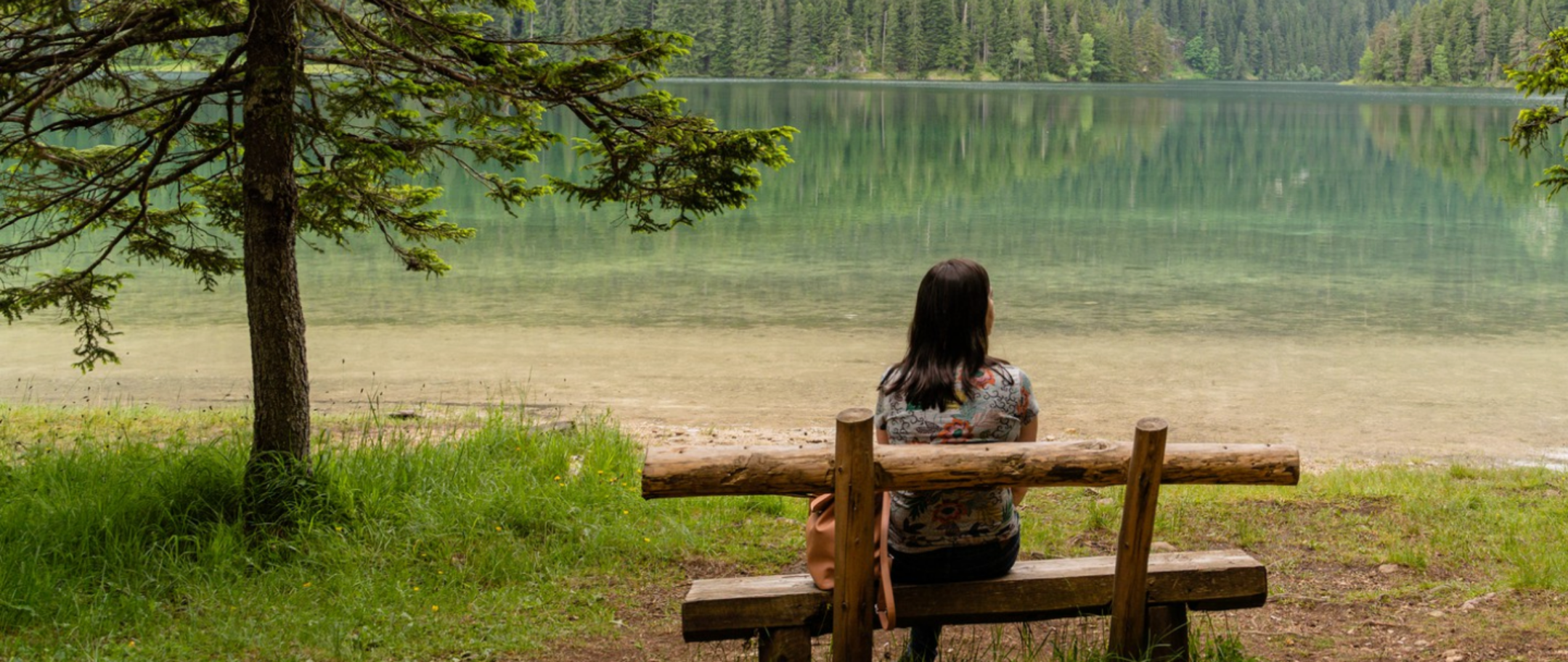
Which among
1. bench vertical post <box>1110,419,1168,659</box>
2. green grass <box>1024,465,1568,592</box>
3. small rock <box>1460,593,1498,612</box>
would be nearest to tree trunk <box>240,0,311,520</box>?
green grass <box>1024,465,1568,592</box>

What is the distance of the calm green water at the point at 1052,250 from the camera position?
677 inches

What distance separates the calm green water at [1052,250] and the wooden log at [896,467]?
633 centimetres

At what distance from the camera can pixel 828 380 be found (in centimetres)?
1300

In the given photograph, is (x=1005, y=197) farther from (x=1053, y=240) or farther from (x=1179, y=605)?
(x=1179, y=605)

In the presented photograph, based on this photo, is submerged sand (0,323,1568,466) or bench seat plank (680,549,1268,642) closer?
bench seat plank (680,549,1268,642)

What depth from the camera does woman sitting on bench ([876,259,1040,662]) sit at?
3832 mm

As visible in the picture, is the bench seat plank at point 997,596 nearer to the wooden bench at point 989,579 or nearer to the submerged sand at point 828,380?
the wooden bench at point 989,579

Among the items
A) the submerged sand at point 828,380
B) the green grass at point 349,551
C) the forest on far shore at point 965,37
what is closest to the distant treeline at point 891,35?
the forest on far shore at point 965,37

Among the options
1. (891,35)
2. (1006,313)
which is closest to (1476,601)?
(1006,313)

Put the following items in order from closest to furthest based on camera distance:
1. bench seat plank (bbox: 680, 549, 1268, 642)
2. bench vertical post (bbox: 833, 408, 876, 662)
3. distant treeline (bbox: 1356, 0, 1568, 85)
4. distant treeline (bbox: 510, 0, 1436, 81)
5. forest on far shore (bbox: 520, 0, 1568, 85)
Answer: bench vertical post (bbox: 833, 408, 876, 662) < bench seat plank (bbox: 680, 549, 1268, 642) < distant treeline (bbox: 1356, 0, 1568, 85) < forest on far shore (bbox: 520, 0, 1568, 85) < distant treeline (bbox: 510, 0, 1436, 81)

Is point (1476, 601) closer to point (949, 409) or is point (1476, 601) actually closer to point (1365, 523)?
point (1365, 523)

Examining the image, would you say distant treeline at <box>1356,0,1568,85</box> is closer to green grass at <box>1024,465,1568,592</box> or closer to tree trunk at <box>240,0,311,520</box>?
green grass at <box>1024,465,1568,592</box>

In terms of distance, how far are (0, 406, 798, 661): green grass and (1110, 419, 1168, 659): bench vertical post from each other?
211 cm

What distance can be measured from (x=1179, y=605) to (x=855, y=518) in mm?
1165
